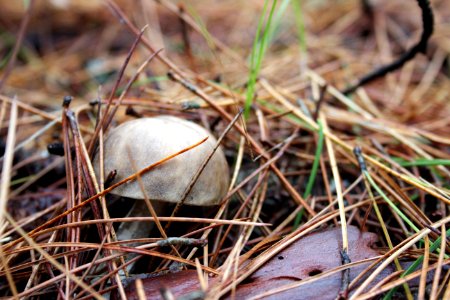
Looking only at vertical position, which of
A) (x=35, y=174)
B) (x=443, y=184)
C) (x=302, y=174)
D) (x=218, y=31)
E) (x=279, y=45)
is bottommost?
(x=443, y=184)

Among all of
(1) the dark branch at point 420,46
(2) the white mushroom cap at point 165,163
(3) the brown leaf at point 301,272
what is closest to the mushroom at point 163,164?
(2) the white mushroom cap at point 165,163

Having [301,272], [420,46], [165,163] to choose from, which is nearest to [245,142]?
[165,163]

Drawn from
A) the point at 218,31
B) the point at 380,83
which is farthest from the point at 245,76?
the point at 218,31

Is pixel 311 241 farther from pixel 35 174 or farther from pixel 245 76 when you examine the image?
pixel 245 76

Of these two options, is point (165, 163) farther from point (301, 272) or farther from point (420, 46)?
point (420, 46)

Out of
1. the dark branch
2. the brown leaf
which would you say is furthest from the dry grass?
the dark branch

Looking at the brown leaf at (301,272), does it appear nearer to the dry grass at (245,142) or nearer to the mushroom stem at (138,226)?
the dry grass at (245,142)
